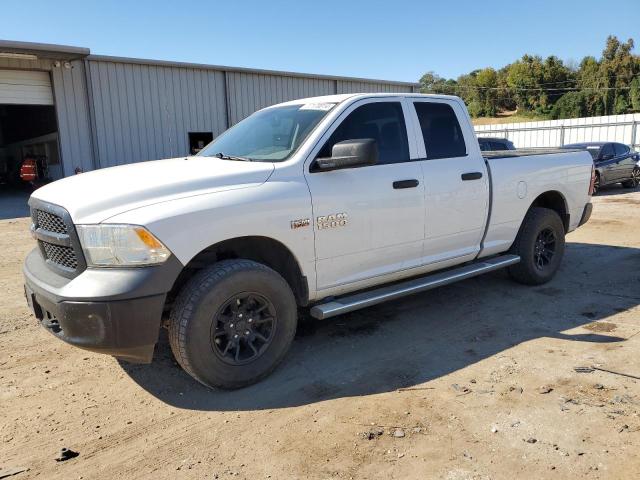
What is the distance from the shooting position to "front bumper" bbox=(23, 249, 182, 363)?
3072 millimetres

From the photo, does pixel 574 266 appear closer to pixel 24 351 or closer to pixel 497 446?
pixel 497 446

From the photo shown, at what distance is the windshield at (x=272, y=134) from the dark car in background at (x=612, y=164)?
13711mm

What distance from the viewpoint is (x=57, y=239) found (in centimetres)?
341

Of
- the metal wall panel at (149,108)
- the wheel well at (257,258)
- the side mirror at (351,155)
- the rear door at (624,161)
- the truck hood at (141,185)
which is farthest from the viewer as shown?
the rear door at (624,161)

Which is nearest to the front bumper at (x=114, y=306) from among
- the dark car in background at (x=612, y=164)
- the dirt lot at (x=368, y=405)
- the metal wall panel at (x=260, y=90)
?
the dirt lot at (x=368, y=405)

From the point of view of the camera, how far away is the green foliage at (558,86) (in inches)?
2277

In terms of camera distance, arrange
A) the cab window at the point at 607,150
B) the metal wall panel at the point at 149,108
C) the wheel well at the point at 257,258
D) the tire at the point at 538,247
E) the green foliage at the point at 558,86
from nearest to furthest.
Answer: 1. the wheel well at the point at 257,258
2. the tire at the point at 538,247
3. the metal wall panel at the point at 149,108
4. the cab window at the point at 607,150
5. the green foliage at the point at 558,86

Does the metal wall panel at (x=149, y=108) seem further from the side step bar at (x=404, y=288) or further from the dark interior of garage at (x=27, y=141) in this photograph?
the side step bar at (x=404, y=288)

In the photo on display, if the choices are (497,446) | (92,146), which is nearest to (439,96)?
(497,446)

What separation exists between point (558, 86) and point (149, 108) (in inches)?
2583

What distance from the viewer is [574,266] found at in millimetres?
7020

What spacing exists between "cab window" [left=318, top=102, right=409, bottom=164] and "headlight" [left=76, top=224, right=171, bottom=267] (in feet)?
5.69

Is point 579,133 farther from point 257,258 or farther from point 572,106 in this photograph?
point 572,106

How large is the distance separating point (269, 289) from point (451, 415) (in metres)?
1.46
